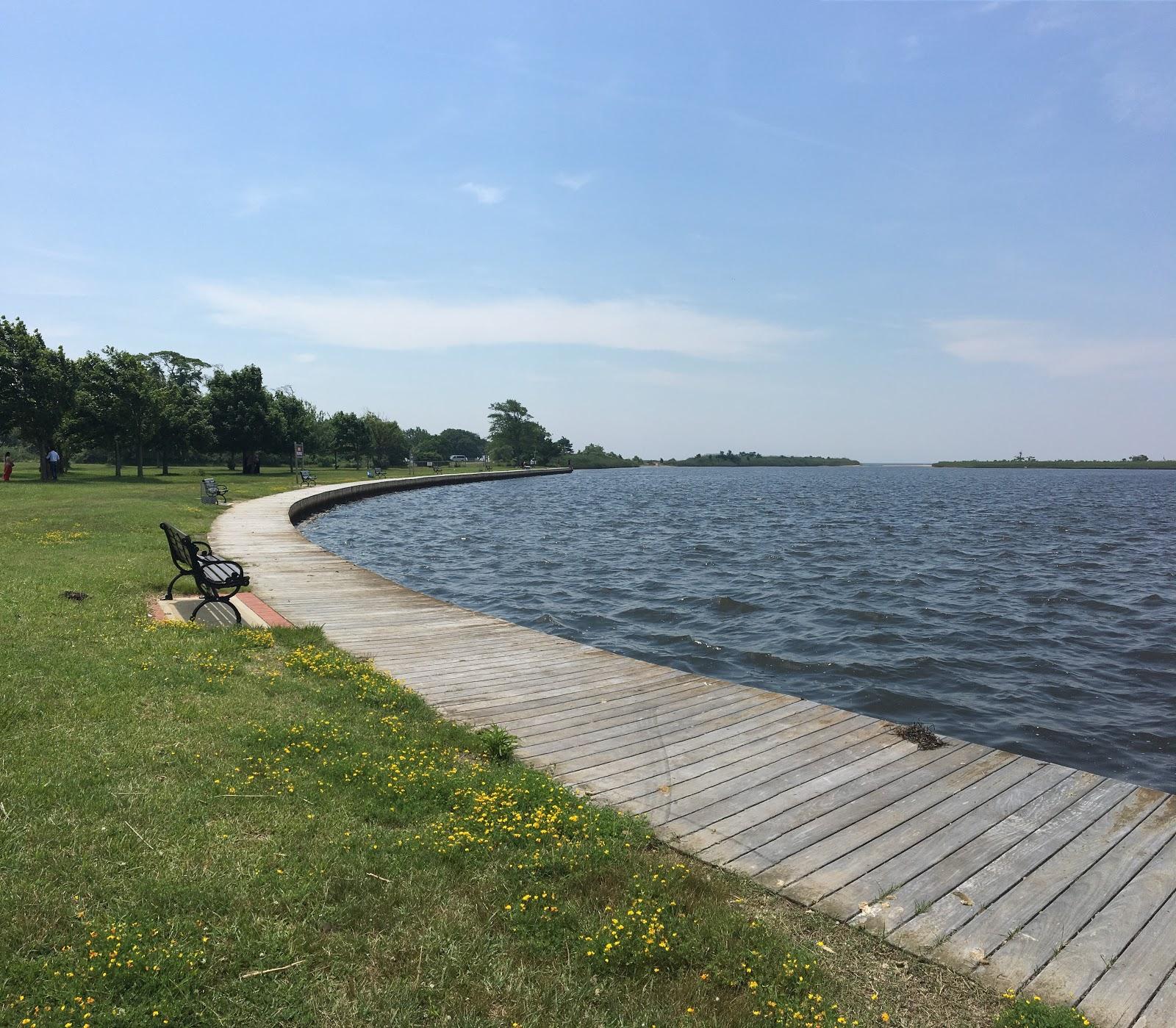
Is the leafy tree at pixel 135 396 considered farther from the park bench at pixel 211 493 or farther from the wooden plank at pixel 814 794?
the wooden plank at pixel 814 794

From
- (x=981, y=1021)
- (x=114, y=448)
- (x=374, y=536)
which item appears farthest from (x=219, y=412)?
(x=981, y=1021)

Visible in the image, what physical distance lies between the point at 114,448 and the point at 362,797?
45.5 m

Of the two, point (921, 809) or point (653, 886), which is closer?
point (653, 886)

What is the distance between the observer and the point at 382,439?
95.4 meters

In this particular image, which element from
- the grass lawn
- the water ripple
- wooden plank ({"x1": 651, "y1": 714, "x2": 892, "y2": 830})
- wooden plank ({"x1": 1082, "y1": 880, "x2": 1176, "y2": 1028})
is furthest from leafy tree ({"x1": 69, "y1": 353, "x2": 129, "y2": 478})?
wooden plank ({"x1": 1082, "y1": 880, "x2": 1176, "y2": 1028})

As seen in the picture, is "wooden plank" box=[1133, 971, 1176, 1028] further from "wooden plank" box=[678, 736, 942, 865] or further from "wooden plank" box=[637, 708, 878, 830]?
"wooden plank" box=[637, 708, 878, 830]

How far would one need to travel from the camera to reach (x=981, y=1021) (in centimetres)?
298

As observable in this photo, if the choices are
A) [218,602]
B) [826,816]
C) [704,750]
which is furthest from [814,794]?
[218,602]

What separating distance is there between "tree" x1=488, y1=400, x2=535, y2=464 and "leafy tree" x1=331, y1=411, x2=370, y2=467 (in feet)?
150

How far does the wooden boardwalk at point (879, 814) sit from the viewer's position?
3.45m

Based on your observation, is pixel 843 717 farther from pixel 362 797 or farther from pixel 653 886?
pixel 362 797

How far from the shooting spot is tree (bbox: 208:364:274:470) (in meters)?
59.5

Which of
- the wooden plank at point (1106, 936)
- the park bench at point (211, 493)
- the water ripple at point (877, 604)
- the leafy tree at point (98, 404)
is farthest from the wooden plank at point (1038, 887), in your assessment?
the leafy tree at point (98, 404)

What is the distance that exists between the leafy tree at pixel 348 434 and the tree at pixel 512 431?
4574 cm
